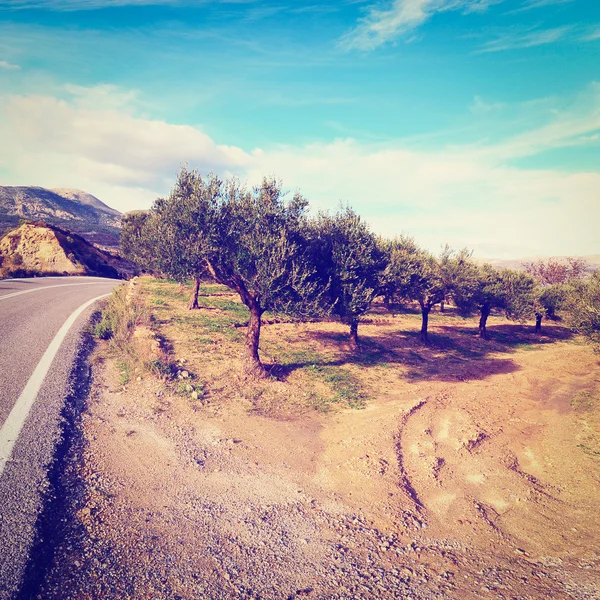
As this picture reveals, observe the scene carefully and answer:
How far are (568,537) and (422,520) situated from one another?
388 cm

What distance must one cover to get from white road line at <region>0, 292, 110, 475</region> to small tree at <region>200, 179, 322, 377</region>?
7.57 meters

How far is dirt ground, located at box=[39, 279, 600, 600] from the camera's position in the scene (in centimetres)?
636

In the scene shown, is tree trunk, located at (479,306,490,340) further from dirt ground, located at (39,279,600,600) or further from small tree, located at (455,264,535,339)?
dirt ground, located at (39,279,600,600)

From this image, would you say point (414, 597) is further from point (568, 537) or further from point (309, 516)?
point (568, 537)

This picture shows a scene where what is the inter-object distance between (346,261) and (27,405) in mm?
14215

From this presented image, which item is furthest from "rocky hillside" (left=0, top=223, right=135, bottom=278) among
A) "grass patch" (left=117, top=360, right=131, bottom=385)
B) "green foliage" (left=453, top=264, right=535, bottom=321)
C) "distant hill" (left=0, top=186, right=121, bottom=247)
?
"green foliage" (left=453, top=264, right=535, bottom=321)

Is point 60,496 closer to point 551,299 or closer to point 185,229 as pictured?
point 185,229

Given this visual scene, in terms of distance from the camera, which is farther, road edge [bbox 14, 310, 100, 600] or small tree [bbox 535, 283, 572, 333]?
small tree [bbox 535, 283, 572, 333]

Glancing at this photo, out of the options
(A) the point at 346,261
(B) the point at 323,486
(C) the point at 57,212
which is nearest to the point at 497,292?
(A) the point at 346,261

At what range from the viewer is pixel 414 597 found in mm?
6219

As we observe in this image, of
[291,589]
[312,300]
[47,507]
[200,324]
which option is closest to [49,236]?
[200,324]

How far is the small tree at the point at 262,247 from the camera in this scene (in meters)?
15.0

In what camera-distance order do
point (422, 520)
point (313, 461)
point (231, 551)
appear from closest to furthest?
point (231, 551), point (422, 520), point (313, 461)

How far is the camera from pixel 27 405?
991 centimetres
